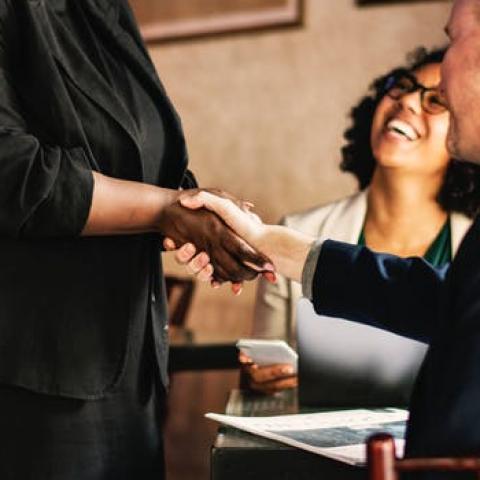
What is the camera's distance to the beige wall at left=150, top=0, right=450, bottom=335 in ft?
10.1

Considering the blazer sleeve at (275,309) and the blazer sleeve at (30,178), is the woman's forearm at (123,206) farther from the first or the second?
the blazer sleeve at (275,309)

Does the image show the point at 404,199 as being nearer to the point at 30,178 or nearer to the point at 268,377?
the point at 268,377

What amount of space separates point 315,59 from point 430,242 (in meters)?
1.43

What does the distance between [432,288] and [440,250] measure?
704 millimetres

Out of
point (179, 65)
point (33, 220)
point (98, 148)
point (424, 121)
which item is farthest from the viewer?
point (179, 65)

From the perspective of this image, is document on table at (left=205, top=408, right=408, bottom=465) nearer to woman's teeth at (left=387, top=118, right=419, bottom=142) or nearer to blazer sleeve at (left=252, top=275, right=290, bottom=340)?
blazer sleeve at (left=252, top=275, right=290, bottom=340)

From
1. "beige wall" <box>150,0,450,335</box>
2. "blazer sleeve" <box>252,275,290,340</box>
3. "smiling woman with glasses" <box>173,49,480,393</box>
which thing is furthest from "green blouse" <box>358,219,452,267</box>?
"beige wall" <box>150,0,450,335</box>

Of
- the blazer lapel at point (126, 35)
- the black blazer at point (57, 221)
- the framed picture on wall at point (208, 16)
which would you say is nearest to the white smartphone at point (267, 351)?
the black blazer at point (57, 221)

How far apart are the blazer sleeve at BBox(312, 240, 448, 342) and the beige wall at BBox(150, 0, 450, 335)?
1889mm

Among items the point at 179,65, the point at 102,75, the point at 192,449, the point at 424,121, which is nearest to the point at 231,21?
the point at 179,65

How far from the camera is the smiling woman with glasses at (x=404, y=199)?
6.31 ft

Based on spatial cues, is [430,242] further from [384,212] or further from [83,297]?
[83,297]

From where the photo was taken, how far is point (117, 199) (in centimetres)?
111

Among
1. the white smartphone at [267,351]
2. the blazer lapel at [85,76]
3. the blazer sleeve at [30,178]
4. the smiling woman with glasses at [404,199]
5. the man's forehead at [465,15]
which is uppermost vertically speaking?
the man's forehead at [465,15]
